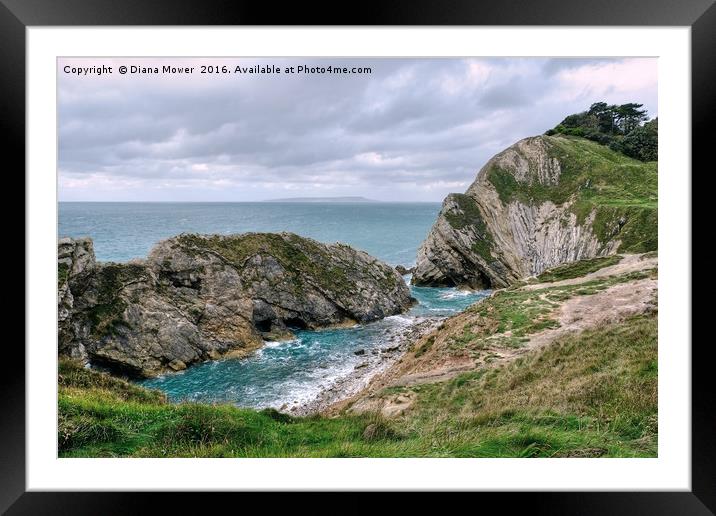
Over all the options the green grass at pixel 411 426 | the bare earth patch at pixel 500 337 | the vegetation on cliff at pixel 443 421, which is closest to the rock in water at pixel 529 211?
the bare earth patch at pixel 500 337

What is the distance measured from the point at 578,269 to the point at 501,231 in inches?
1046

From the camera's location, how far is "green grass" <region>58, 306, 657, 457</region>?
18.1ft

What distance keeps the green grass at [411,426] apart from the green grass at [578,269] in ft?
35.4

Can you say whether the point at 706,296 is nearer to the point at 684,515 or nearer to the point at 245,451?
the point at 684,515

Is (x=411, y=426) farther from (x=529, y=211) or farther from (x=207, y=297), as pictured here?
(x=529, y=211)

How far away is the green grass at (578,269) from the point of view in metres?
17.5

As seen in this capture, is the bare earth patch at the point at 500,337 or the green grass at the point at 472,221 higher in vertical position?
the green grass at the point at 472,221

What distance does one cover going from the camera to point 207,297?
1013 inches

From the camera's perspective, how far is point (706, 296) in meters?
5.11

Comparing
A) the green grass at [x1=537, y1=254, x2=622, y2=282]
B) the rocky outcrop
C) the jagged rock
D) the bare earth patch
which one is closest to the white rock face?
the jagged rock

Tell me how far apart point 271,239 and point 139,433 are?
25.4 m
